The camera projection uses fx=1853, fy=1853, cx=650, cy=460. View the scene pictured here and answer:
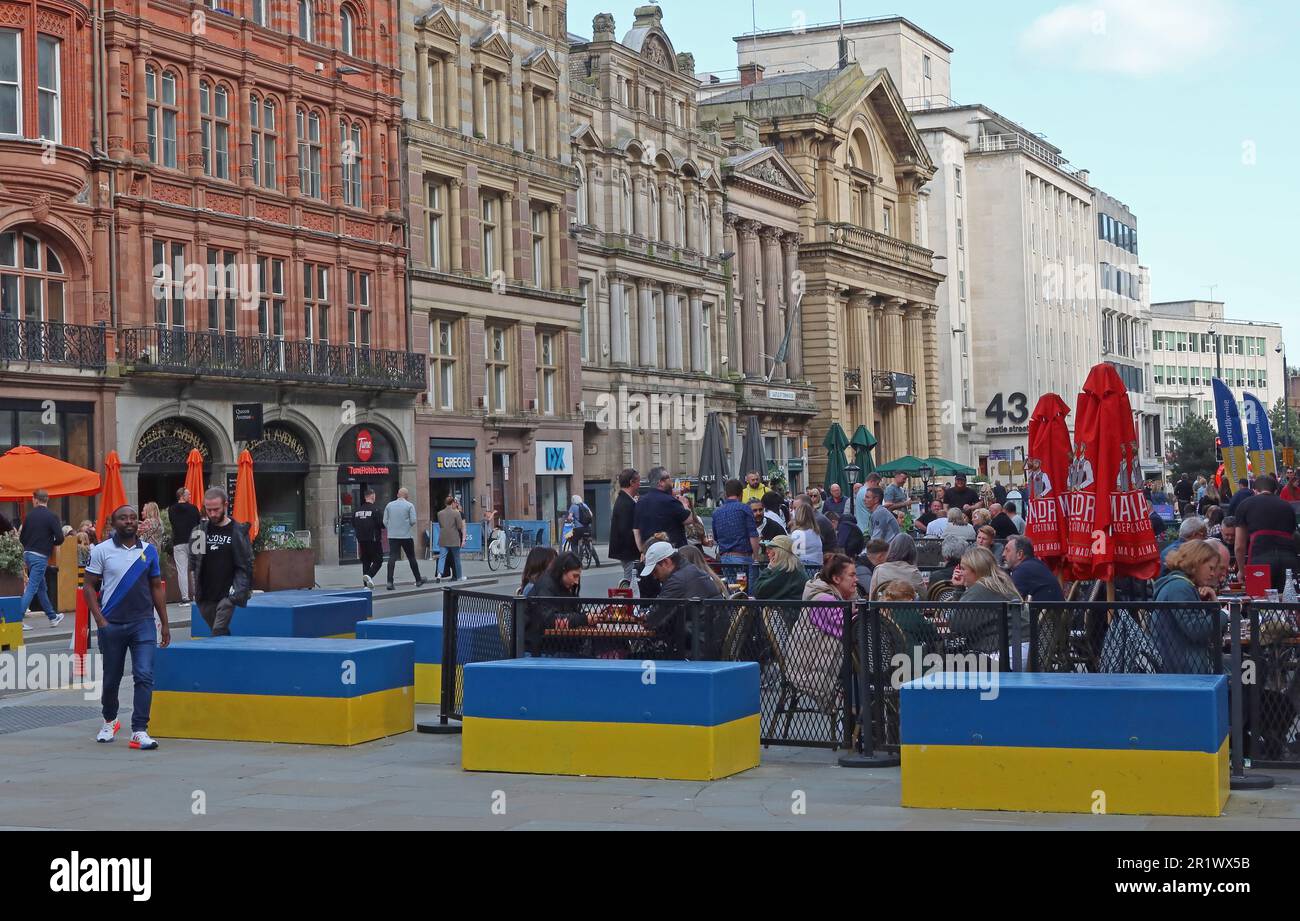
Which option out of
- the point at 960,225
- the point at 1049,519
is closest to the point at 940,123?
the point at 960,225

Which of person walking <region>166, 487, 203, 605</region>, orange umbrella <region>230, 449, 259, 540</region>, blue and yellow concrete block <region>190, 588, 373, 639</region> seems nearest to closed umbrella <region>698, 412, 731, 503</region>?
orange umbrella <region>230, 449, 259, 540</region>

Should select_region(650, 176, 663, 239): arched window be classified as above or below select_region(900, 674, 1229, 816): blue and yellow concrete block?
above

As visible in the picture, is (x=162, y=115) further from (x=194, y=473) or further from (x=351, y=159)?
(x=194, y=473)

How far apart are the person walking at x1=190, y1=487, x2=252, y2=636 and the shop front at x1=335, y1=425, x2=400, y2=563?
2769 cm

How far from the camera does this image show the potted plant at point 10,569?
26.0m

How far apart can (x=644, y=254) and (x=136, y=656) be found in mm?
45881

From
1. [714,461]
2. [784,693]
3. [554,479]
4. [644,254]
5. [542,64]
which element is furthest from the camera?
[644,254]

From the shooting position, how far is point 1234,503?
23.9 meters

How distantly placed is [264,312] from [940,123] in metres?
67.8

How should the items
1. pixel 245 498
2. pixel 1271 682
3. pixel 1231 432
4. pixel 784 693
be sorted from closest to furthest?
1. pixel 1271 682
2. pixel 784 693
3. pixel 1231 432
4. pixel 245 498

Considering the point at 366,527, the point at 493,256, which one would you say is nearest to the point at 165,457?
the point at 366,527

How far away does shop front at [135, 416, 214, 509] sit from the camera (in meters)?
37.7

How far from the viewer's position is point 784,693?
12852 millimetres

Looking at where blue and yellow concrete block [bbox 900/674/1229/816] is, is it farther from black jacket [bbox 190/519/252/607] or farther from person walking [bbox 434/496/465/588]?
person walking [bbox 434/496/465/588]
